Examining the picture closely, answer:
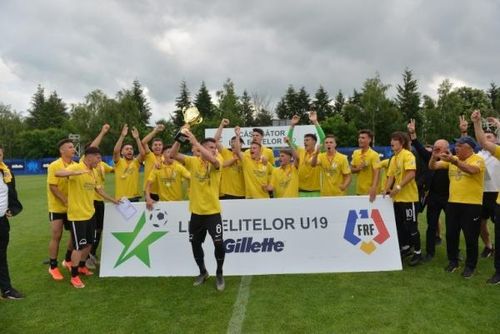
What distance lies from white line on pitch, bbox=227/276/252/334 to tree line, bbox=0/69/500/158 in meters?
41.7

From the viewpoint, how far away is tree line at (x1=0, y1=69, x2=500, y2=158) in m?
51.2

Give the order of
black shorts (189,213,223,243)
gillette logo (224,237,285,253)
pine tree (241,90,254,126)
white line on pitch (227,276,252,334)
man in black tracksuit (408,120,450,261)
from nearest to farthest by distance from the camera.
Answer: white line on pitch (227,276,252,334) → black shorts (189,213,223,243) → gillette logo (224,237,285,253) → man in black tracksuit (408,120,450,261) → pine tree (241,90,254,126)

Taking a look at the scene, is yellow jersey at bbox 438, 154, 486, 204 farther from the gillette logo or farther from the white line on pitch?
the white line on pitch

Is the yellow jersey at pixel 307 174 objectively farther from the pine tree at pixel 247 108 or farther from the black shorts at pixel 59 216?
the pine tree at pixel 247 108

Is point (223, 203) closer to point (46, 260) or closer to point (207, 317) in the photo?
point (207, 317)

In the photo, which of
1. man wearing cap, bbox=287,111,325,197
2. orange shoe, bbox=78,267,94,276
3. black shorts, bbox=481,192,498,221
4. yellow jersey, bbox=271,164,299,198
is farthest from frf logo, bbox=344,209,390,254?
orange shoe, bbox=78,267,94,276

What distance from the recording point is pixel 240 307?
16.5ft

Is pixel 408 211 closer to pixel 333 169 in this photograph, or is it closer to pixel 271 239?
pixel 333 169

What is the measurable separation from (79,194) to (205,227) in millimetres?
1972

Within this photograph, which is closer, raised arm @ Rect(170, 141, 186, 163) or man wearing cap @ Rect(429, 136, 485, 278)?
raised arm @ Rect(170, 141, 186, 163)

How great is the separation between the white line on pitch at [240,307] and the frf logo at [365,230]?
5.66 feet

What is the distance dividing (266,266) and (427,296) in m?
2.30

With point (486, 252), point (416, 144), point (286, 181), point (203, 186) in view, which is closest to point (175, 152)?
→ point (203, 186)

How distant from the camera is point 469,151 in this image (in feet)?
19.9
